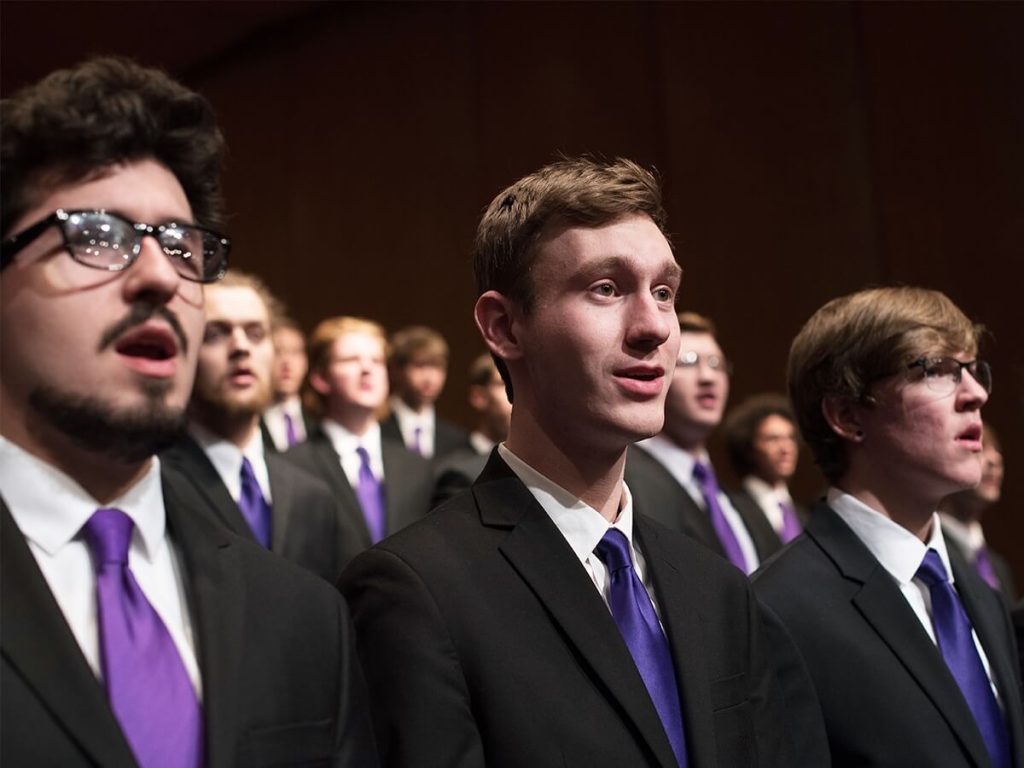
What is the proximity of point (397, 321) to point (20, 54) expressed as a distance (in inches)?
125

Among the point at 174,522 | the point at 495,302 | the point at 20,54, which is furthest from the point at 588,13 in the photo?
the point at 174,522

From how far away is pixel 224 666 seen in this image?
1.38 m

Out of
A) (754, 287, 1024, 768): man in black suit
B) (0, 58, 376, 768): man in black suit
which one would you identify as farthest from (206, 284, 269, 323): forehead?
(0, 58, 376, 768): man in black suit

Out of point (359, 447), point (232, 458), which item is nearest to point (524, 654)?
point (232, 458)

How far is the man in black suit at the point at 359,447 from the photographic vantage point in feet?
14.8

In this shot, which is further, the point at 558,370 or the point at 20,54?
the point at 20,54

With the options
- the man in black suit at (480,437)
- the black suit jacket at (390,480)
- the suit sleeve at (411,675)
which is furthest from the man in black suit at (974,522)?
the suit sleeve at (411,675)

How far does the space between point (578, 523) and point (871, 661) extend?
2.39 feet

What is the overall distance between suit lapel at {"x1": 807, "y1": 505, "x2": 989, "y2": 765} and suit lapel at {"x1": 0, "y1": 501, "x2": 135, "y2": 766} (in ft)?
4.86

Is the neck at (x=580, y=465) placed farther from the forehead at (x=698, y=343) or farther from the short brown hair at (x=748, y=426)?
the short brown hair at (x=748, y=426)

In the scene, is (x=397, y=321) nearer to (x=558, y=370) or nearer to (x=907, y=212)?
(x=907, y=212)

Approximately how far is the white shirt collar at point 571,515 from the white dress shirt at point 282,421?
4280 millimetres

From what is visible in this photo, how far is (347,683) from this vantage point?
1.52 meters

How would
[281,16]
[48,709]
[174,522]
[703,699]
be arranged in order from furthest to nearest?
1. [281,16]
2. [703,699]
3. [174,522]
4. [48,709]
